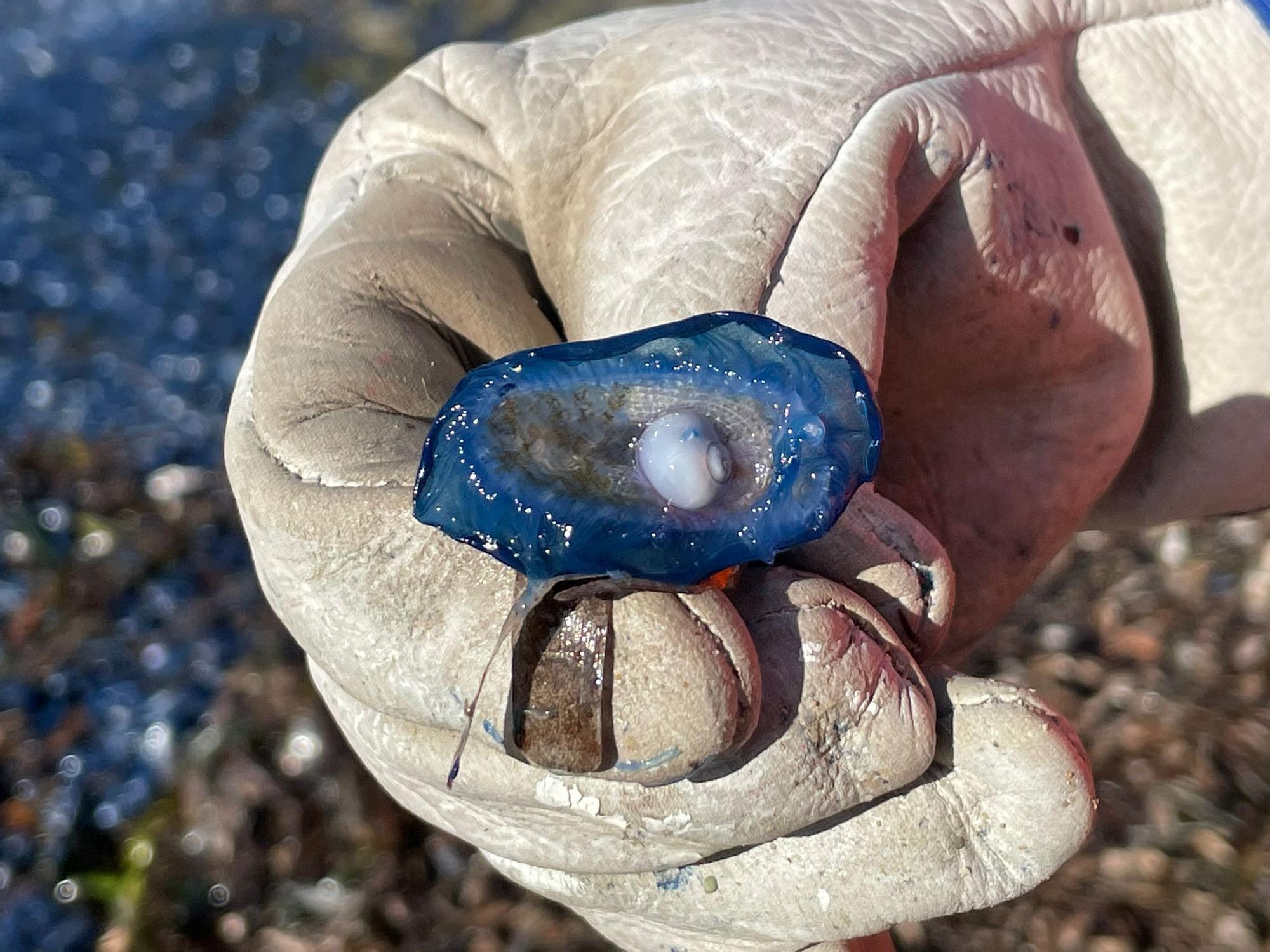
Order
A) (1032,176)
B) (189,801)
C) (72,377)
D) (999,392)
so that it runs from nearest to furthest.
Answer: (1032,176), (999,392), (189,801), (72,377)

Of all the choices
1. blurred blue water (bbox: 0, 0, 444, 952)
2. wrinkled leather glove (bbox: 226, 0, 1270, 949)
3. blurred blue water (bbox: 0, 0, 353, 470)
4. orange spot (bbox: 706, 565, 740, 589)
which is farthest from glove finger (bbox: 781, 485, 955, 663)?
blurred blue water (bbox: 0, 0, 353, 470)

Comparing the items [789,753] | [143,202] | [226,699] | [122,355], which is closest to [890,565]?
[789,753]

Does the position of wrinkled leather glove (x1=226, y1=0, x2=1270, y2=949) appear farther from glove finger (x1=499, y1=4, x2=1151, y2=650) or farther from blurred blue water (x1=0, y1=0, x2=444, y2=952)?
blurred blue water (x1=0, y1=0, x2=444, y2=952)

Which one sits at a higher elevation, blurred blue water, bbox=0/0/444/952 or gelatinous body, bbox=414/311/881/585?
gelatinous body, bbox=414/311/881/585

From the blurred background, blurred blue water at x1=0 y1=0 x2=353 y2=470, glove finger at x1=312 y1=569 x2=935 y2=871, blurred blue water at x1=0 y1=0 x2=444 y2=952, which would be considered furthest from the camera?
blurred blue water at x1=0 y1=0 x2=353 y2=470

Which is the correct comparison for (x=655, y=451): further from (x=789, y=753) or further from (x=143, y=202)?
(x=143, y=202)

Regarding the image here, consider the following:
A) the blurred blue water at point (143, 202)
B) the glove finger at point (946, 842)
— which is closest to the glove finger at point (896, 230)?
the glove finger at point (946, 842)

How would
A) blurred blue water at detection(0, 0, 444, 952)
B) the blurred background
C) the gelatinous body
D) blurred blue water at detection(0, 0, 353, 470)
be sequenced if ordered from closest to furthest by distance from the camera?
the gelatinous body
the blurred background
blurred blue water at detection(0, 0, 444, 952)
blurred blue water at detection(0, 0, 353, 470)

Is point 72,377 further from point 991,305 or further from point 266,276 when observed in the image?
point 991,305

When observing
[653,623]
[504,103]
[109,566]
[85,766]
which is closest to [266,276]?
[109,566]
